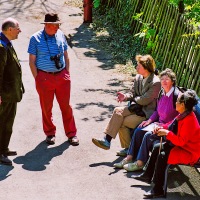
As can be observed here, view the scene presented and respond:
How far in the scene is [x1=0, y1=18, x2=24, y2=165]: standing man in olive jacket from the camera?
7625 mm

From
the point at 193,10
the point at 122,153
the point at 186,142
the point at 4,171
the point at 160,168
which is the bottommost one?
the point at 4,171

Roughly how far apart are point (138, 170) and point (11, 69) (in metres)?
2.15

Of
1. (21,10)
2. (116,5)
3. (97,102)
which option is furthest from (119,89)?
(21,10)

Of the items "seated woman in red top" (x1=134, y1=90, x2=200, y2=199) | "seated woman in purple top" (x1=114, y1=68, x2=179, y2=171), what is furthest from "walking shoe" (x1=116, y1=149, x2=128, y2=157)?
"seated woman in red top" (x1=134, y1=90, x2=200, y2=199)

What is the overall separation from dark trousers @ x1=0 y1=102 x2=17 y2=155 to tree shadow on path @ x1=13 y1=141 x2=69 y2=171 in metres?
0.26

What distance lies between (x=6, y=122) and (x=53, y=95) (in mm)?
889

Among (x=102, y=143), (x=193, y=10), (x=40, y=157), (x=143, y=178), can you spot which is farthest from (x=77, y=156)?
(x=193, y=10)

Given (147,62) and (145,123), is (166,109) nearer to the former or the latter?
(145,123)

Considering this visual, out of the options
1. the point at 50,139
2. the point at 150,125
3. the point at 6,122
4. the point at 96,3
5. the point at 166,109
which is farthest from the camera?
the point at 96,3

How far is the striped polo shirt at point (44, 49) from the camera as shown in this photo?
823cm

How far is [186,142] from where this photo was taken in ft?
23.2

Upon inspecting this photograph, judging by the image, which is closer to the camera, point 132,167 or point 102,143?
point 132,167

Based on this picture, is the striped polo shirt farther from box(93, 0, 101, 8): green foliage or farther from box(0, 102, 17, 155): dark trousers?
box(93, 0, 101, 8): green foliage

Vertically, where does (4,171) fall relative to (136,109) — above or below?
below
